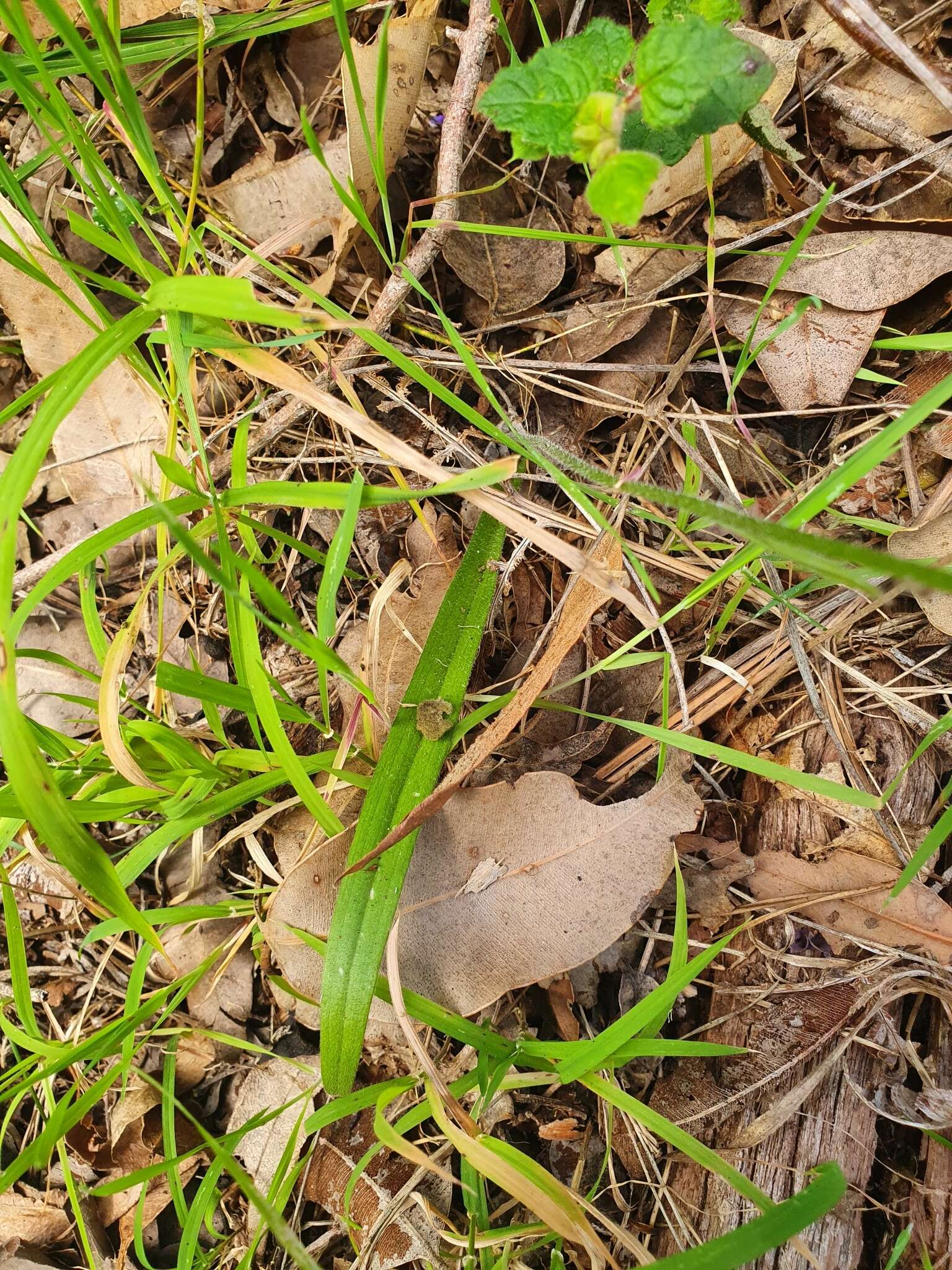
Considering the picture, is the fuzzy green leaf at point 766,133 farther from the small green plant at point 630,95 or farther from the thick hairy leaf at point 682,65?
the thick hairy leaf at point 682,65

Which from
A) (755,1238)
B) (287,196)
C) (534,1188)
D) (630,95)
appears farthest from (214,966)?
(630,95)

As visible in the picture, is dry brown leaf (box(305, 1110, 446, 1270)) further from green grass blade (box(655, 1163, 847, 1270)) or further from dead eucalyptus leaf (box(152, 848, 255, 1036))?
green grass blade (box(655, 1163, 847, 1270))

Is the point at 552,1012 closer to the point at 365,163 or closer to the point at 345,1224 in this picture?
the point at 345,1224

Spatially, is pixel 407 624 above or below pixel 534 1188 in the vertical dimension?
above

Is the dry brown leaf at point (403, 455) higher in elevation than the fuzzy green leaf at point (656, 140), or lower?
lower

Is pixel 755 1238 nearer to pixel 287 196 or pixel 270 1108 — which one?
pixel 270 1108

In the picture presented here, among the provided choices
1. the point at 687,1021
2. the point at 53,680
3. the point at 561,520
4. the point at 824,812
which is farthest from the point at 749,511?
the point at 53,680

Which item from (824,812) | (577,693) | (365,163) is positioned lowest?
(824,812)

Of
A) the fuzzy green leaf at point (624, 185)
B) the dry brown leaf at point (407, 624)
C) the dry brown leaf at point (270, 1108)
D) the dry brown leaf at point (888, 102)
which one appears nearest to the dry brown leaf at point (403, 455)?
the dry brown leaf at point (407, 624)
